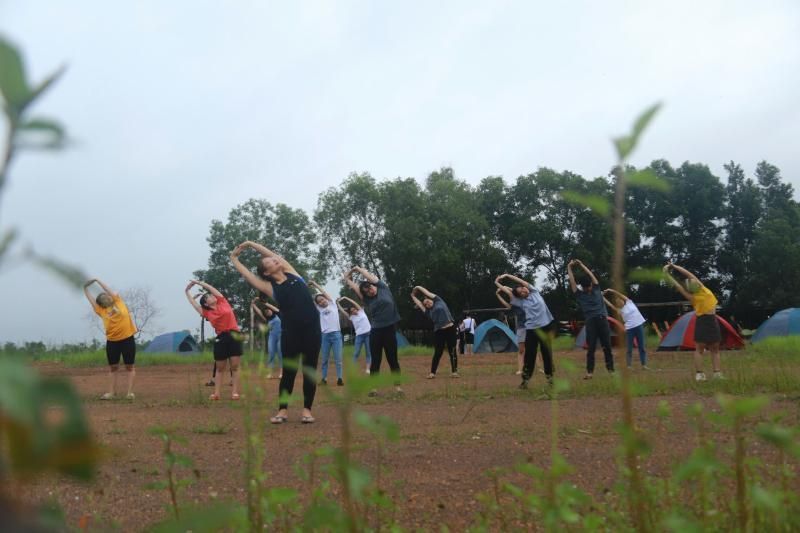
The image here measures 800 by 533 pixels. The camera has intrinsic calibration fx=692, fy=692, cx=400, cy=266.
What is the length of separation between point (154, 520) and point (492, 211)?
46928 mm

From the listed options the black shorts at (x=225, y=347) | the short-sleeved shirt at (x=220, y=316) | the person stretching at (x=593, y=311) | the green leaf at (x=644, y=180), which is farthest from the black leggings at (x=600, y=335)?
the green leaf at (x=644, y=180)

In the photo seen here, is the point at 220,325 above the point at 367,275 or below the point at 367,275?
below

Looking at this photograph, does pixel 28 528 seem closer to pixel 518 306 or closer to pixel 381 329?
pixel 381 329

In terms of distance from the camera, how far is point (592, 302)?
11.6 metres

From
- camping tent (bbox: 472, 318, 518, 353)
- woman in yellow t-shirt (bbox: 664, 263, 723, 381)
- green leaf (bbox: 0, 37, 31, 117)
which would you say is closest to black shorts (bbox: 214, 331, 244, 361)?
woman in yellow t-shirt (bbox: 664, 263, 723, 381)

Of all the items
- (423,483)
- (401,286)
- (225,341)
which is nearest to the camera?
(423,483)

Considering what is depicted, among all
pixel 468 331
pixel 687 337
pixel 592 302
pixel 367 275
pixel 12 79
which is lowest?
pixel 687 337

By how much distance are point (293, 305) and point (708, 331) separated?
615cm

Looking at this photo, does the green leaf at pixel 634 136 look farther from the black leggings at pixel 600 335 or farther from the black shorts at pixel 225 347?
Result: the black leggings at pixel 600 335

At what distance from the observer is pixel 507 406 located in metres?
7.78

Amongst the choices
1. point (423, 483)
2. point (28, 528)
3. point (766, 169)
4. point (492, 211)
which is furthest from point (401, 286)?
point (28, 528)

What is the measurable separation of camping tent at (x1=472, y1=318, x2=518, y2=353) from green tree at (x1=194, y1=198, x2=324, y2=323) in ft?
75.5

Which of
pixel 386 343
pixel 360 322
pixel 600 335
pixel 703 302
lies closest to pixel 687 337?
pixel 600 335

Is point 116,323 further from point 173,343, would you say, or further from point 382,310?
point 173,343
